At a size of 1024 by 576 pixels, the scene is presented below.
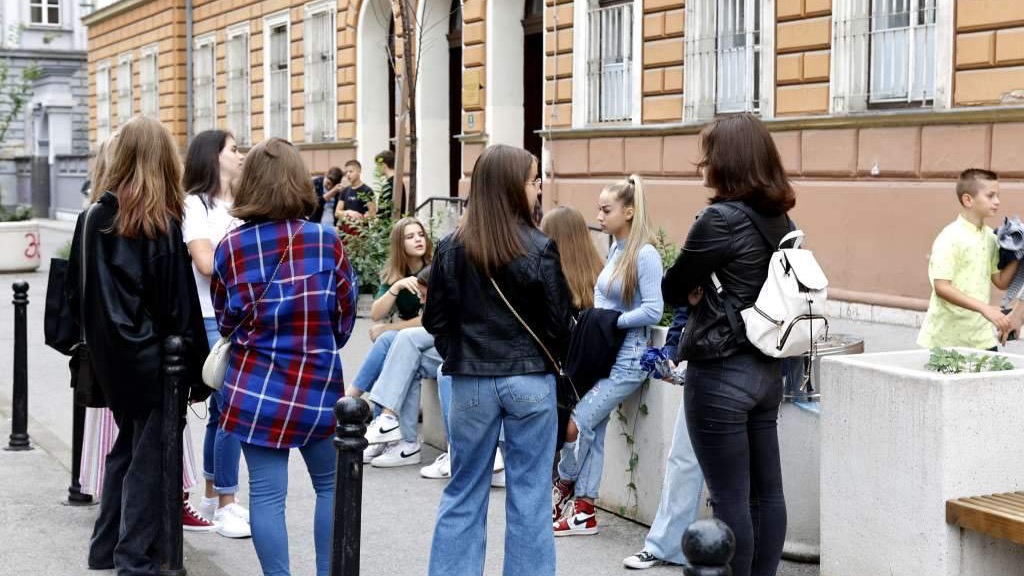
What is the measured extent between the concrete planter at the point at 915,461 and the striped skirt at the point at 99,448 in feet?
9.04

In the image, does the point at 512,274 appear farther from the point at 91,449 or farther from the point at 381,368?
the point at 381,368

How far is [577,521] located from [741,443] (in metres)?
1.84

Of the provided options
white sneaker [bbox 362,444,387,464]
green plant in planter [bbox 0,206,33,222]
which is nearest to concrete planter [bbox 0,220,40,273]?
green plant in planter [bbox 0,206,33,222]

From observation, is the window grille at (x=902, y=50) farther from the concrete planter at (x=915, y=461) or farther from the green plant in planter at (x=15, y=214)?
the green plant in planter at (x=15, y=214)

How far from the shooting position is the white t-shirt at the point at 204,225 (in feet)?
19.5

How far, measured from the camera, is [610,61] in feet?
58.1

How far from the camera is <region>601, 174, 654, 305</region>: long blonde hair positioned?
614cm

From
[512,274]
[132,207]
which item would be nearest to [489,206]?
[512,274]

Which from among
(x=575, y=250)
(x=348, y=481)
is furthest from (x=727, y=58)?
(x=348, y=481)

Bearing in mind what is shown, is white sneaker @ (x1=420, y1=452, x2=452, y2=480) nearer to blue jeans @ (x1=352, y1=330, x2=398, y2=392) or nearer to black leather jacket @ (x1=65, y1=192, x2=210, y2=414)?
blue jeans @ (x1=352, y1=330, x2=398, y2=392)

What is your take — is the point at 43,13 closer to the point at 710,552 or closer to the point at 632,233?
the point at 632,233

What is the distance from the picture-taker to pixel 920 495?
5.02 meters

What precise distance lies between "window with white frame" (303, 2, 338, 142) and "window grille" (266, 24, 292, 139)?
1.06 m

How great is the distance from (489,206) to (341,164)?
20310 millimetres
